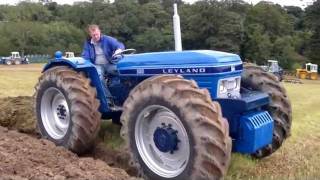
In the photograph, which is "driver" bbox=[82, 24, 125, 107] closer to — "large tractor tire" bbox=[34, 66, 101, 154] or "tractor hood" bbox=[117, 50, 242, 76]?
"large tractor tire" bbox=[34, 66, 101, 154]

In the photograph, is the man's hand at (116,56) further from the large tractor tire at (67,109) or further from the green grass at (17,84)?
the green grass at (17,84)

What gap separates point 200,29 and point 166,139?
192 feet

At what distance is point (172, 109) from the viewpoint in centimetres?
532

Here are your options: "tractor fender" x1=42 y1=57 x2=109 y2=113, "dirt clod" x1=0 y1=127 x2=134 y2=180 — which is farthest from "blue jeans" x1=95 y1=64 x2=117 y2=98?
"dirt clod" x1=0 y1=127 x2=134 y2=180

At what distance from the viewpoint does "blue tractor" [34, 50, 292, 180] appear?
16.7 ft

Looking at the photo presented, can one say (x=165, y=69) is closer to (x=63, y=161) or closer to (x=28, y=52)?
(x=63, y=161)

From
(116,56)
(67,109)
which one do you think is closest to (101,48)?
(116,56)

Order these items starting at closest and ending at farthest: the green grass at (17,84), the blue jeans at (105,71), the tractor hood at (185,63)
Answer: the tractor hood at (185,63) < the blue jeans at (105,71) < the green grass at (17,84)

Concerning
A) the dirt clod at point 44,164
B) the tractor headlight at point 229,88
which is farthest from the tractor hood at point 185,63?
the dirt clod at point 44,164

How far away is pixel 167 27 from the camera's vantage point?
54.4 meters

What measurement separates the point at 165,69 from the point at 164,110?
76cm

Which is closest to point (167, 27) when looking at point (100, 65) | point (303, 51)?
point (303, 51)

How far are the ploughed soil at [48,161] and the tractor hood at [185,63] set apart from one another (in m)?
1.23

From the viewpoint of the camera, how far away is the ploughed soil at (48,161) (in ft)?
16.7
